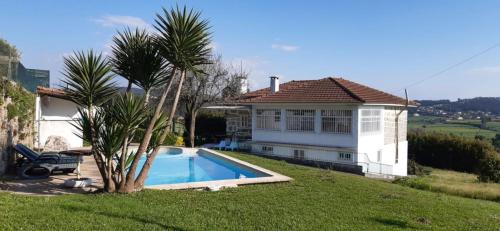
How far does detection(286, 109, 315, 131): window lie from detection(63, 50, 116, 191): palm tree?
56.0 feet

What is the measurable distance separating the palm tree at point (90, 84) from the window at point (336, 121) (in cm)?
1670

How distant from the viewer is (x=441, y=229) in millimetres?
8875

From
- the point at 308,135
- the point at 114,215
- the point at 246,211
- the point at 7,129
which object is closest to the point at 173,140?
the point at 308,135

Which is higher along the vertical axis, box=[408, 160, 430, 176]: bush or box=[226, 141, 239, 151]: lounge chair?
box=[226, 141, 239, 151]: lounge chair

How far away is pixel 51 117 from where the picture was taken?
23.6 m

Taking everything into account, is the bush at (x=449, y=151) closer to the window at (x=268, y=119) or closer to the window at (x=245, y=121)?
the window at (x=245, y=121)

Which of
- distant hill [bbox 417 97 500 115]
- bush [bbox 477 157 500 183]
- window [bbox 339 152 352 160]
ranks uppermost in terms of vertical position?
distant hill [bbox 417 97 500 115]

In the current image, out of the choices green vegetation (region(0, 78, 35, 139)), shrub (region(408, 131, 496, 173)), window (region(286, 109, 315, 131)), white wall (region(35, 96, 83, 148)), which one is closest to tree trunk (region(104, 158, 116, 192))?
green vegetation (region(0, 78, 35, 139))

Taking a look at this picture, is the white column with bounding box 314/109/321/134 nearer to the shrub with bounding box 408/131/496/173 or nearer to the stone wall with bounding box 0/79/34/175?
the stone wall with bounding box 0/79/34/175

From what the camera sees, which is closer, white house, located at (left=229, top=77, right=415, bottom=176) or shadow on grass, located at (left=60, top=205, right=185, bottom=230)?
shadow on grass, located at (left=60, top=205, right=185, bottom=230)

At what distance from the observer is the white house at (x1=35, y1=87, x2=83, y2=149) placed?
2177cm

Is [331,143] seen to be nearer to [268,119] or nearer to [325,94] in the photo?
[325,94]

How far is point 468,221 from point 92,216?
8.48 meters

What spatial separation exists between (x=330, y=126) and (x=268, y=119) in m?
5.02
